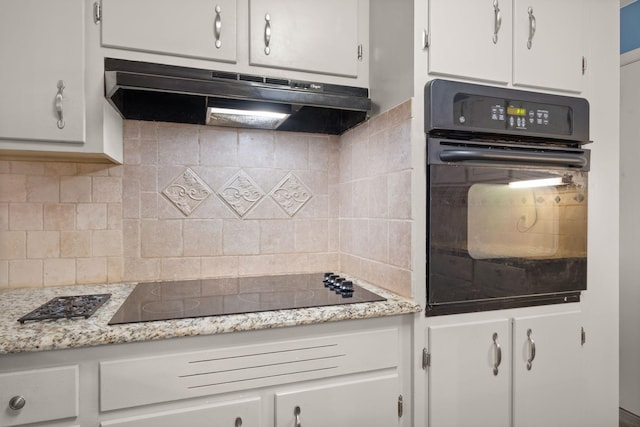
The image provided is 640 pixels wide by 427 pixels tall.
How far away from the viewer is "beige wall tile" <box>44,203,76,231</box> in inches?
60.6

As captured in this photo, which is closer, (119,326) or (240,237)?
(119,326)

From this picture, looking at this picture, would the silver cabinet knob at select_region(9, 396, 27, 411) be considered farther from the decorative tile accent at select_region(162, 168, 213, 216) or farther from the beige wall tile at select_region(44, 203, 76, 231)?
the decorative tile accent at select_region(162, 168, 213, 216)

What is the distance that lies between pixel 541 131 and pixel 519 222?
1.22ft

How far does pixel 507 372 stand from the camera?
1439 millimetres

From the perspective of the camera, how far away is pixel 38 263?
1.53 metres

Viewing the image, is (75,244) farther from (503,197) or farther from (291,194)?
(503,197)

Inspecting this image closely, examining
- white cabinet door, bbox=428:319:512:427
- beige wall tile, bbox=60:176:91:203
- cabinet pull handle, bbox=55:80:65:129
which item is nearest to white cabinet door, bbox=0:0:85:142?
cabinet pull handle, bbox=55:80:65:129

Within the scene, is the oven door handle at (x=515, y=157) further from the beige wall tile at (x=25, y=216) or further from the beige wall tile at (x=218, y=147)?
the beige wall tile at (x=25, y=216)

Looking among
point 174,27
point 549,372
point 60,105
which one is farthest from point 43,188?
point 549,372

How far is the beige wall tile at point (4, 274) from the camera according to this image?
149cm

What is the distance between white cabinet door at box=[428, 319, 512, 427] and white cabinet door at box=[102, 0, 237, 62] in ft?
4.41

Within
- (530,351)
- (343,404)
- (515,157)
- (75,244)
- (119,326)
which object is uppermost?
(515,157)

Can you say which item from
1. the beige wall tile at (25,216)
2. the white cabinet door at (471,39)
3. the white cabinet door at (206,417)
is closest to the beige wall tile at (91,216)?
the beige wall tile at (25,216)

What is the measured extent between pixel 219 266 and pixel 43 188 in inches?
31.1
